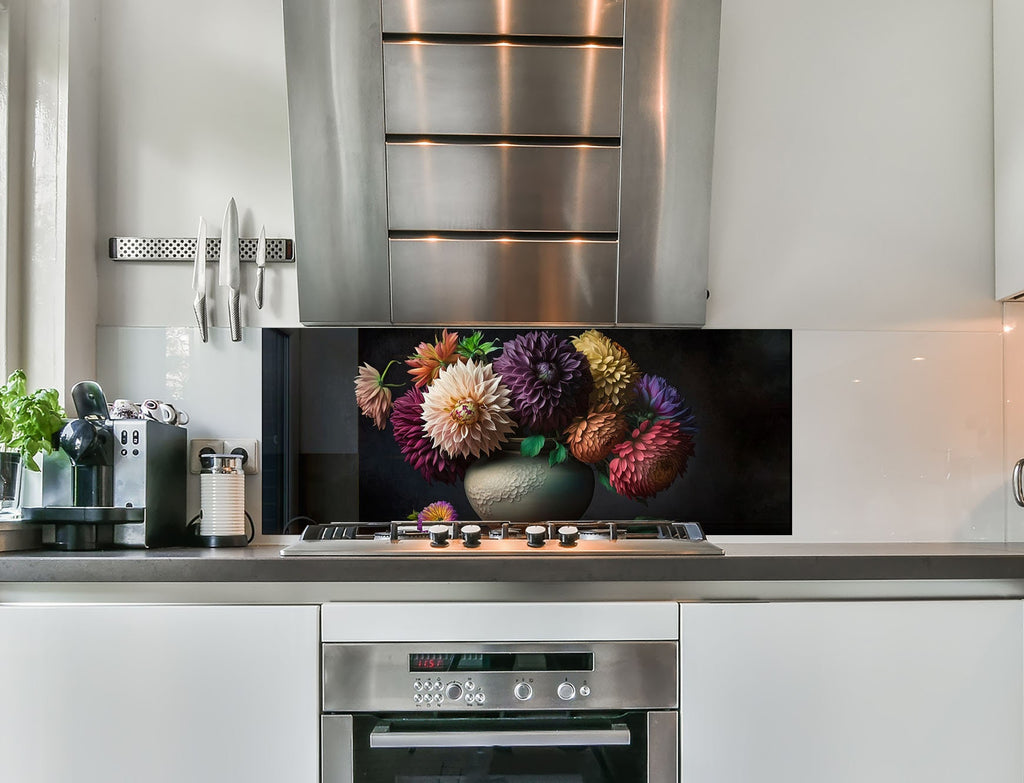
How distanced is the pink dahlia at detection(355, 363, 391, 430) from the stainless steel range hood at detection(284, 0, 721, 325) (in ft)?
0.47

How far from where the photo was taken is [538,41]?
1867 millimetres

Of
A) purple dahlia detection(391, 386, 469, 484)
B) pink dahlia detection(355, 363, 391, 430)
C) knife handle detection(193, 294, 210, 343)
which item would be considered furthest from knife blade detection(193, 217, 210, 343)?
purple dahlia detection(391, 386, 469, 484)

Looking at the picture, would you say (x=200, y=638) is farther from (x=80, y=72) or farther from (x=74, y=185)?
(x=80, y=72)

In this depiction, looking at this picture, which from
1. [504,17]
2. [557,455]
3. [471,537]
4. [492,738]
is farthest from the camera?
[557,455]

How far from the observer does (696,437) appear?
80.7 inches

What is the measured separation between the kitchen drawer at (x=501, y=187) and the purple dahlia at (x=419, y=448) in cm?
41

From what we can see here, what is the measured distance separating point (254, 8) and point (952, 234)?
1725 millimetres

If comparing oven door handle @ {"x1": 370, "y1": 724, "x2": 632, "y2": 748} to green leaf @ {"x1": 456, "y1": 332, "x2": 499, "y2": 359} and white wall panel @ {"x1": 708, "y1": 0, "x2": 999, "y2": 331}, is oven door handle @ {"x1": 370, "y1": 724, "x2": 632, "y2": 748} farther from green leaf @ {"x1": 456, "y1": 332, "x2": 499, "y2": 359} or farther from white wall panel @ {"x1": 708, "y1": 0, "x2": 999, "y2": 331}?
white wall panel @ {"x1": 708, "y1": 0, "x2": 999, "y2": 331}

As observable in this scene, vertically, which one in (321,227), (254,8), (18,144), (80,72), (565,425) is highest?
(254,8)

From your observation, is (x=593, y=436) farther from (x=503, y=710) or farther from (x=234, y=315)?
(x=234, y=315)

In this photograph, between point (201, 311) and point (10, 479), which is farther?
point (201, 311)

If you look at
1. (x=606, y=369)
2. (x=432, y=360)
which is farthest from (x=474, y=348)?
(x=606, y=369)

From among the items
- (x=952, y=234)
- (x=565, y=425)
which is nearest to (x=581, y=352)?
(x=565, y=425)

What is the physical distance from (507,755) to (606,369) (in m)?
0.87
